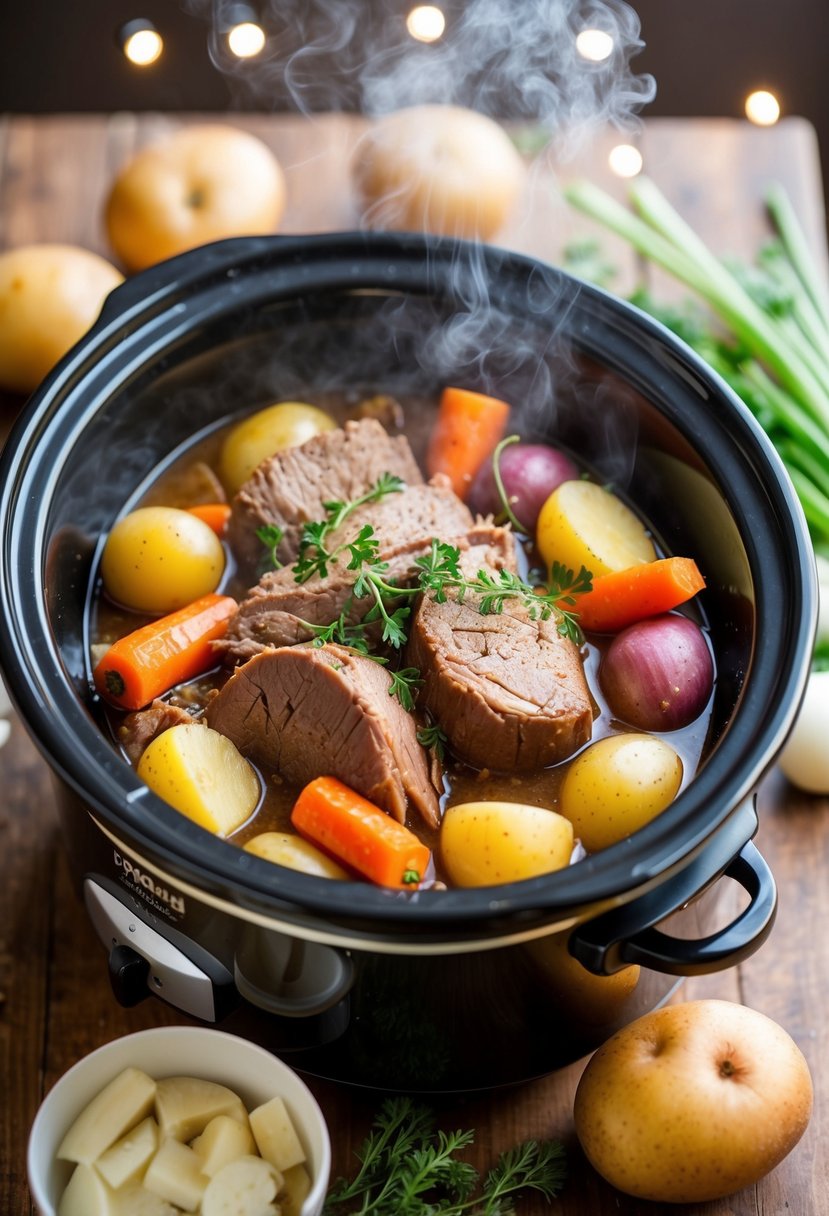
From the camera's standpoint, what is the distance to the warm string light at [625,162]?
3.60m

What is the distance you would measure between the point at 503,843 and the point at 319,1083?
2.09ft

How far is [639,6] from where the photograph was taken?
4.51 metres

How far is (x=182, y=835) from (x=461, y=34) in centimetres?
Result: 221

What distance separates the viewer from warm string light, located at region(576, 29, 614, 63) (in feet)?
10.1

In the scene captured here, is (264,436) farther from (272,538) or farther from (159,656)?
(159,656)

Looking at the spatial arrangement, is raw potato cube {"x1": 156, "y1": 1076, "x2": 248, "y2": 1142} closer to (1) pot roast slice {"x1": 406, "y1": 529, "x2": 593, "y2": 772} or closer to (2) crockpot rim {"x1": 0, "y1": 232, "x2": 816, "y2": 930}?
(2) crockpot rim {"x1": 0, "y1": 232, "x2": 816, "y2": 930}

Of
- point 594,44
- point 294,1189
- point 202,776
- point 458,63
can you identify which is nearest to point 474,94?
point 458,63

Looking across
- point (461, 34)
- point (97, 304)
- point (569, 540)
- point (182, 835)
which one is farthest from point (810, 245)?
point (182, 835)

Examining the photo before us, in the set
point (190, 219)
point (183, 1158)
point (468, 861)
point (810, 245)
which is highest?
point (810, 245)

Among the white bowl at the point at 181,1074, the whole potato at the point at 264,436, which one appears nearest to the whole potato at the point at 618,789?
the white bowl at the point at 181,1074

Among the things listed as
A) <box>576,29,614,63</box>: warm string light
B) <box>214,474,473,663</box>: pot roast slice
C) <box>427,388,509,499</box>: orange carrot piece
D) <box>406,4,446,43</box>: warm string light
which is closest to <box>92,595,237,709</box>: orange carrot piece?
<box>214,474,473,663</box>: pot roast slice

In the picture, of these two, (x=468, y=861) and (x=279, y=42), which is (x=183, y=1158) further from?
(x=279, y=42)

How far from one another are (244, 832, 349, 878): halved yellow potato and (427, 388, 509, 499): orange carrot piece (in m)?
0.91

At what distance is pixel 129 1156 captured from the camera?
6.41 feet
